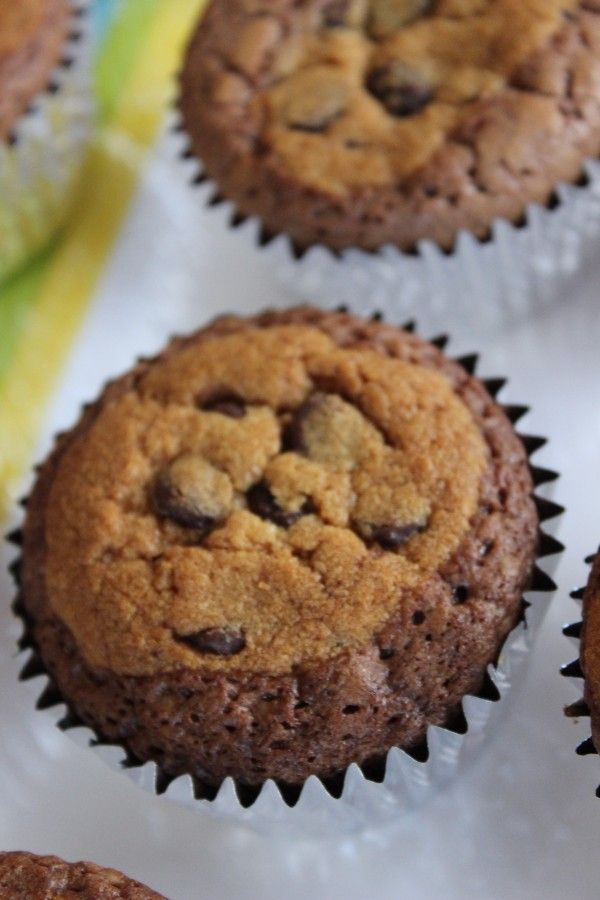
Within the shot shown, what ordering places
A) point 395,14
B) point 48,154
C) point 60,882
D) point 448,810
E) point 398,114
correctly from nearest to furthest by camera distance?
point 60,882 → point 448,810 → point 398,114 → point 395,14 → point 48,154

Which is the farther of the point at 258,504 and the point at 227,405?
the point at 227,405

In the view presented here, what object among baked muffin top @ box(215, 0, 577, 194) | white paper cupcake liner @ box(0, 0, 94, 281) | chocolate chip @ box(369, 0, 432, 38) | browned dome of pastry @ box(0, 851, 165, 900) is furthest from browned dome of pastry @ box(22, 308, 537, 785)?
white paper cupcake liner @ box(0, 0, 94, 281)

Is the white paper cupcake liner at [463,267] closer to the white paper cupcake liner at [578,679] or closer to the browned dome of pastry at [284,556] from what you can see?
the browned dome of pastry at [284,556]

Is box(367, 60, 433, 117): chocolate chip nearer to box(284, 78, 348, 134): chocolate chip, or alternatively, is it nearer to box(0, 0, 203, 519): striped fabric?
box(284, 78, 348, 134): chocolate chip

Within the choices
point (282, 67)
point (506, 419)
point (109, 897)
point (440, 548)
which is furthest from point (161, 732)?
point (282, 67)

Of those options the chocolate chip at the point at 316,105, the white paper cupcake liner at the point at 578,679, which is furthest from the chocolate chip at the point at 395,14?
the white paper cupcake liner at the point at 578,679

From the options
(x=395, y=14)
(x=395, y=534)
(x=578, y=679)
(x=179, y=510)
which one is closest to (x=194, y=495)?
(x=179, y=510)

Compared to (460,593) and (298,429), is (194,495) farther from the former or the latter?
(460,593)
